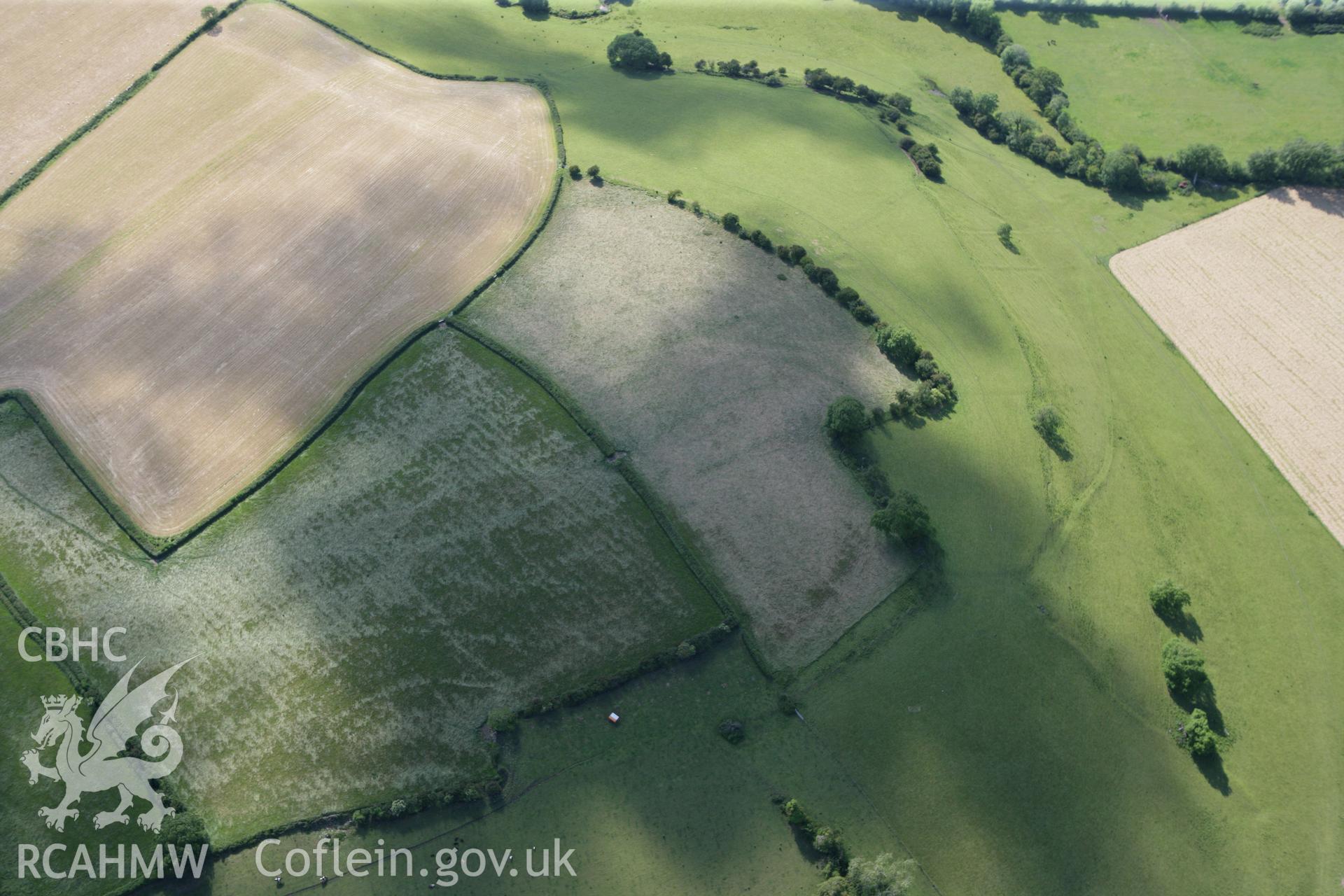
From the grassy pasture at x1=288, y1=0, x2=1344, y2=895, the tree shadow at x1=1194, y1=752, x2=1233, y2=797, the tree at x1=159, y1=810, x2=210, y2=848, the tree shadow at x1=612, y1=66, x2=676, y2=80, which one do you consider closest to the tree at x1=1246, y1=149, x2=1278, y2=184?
the grassy pasture at x1=288, y1=0, x2=1344, y2=895

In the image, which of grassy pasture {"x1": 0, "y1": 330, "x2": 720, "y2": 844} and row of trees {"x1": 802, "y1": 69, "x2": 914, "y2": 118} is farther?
row of trees {"x1": 802, "y1": 69, "x2": 914, "y2": 118}

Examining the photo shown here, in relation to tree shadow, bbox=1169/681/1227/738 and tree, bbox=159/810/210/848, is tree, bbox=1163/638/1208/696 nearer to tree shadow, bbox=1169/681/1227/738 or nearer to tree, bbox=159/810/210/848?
tree shadow, bbox=1169/681/1227/738

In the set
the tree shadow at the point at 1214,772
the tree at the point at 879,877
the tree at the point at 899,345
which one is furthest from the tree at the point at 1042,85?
the tree at the point at 879,877

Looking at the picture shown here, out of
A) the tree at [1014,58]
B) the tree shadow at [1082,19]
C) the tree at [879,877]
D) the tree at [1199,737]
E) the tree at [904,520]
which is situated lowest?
the tree at [879,877]

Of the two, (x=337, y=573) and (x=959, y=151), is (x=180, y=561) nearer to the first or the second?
(x=337, y=573)

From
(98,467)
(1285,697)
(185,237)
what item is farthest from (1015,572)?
(185,237)

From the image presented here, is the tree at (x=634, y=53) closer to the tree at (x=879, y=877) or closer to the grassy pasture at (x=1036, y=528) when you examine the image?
the grassy pasture at (x=1036, y=528)
